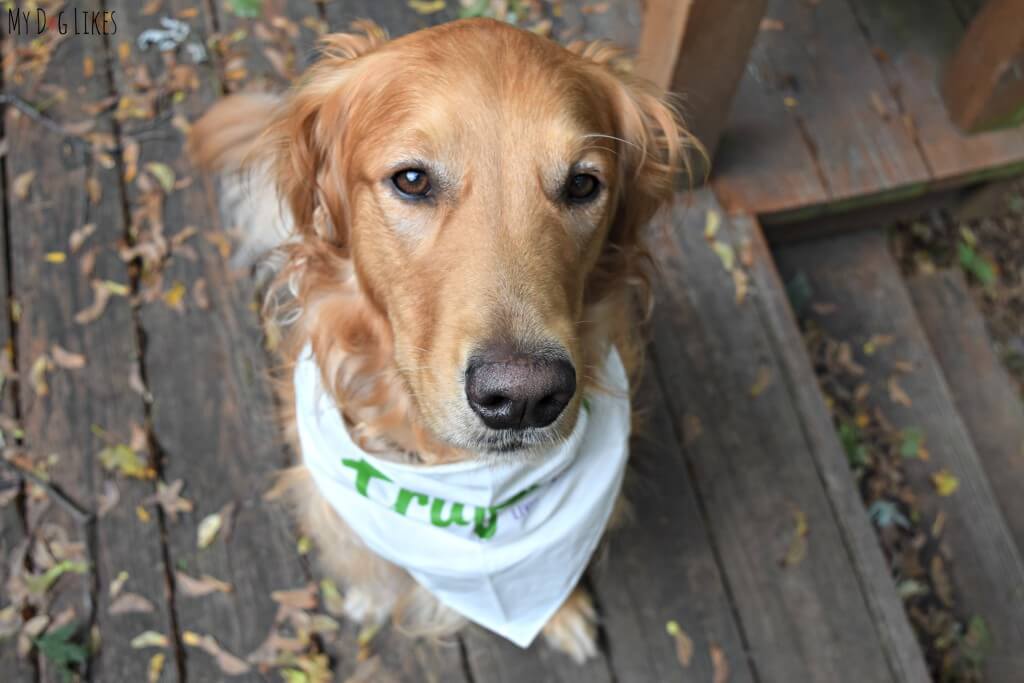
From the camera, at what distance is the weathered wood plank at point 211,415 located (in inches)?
111

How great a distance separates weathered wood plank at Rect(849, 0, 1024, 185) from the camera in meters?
3.56

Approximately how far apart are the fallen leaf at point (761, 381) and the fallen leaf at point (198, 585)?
6.84ft

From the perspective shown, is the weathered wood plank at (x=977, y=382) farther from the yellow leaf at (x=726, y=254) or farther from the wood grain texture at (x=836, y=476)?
the yellow leaf at (x=726, y=254)

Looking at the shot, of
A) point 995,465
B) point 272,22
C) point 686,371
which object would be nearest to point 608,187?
point 686,371

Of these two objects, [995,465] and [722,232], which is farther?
[995,465]

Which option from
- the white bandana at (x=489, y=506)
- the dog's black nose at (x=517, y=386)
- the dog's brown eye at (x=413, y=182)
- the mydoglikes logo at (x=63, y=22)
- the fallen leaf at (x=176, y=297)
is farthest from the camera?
the mydoglikes logo at (x=63, y=22)

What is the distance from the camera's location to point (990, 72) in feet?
10.9

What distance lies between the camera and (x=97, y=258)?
3283mm

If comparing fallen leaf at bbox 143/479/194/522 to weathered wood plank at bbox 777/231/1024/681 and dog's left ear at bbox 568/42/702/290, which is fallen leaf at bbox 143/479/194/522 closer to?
dog's left ear at bbox 568/42/702/290

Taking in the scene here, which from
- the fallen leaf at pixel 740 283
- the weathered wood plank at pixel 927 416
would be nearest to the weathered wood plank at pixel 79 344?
the fallen leaf at pixel 740 283

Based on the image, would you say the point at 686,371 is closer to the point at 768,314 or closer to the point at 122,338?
the point at 768,314

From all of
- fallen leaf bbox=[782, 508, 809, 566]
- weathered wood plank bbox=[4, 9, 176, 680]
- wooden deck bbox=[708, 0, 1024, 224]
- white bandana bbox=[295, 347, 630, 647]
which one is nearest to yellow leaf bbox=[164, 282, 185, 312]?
weathered wood plank bbox=[4, 9, 176, 680]

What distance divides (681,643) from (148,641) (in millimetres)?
1835

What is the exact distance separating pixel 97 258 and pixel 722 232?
2579 mm
